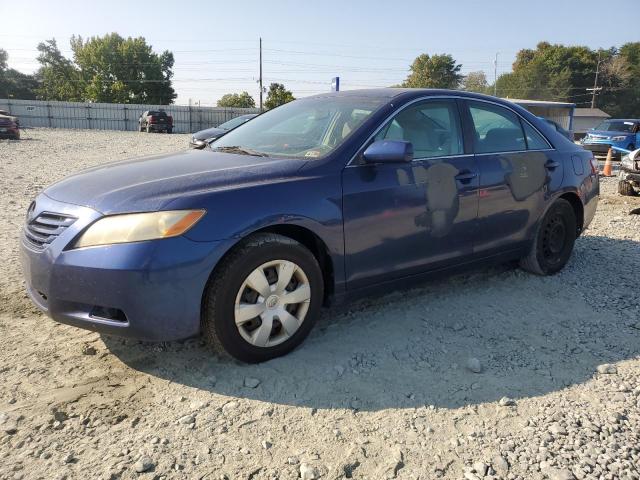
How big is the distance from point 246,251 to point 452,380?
53.6 inches

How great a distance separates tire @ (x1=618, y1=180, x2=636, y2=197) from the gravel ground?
6370 mm

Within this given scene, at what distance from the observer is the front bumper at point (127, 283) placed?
2.65 metres

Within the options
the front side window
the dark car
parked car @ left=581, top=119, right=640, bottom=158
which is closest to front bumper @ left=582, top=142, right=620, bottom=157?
parked car @ left=581, top=119, right=640, bottom=158

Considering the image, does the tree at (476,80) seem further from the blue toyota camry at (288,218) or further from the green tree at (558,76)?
the blue toyota camry at (288,218)

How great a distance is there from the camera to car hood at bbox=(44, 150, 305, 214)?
2.82 metres

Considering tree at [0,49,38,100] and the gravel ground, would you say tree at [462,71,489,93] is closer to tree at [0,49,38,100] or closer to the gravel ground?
tree at [0,49,38,100]

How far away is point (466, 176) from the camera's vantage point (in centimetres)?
390

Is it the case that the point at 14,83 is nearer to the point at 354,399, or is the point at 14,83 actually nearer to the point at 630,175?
the point at 630,175

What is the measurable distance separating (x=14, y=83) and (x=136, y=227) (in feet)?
296

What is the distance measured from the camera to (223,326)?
9.44 ft

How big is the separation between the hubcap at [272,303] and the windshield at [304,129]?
0.81 meters

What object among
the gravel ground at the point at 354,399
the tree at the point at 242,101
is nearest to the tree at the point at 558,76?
the tree at the point at 242,101

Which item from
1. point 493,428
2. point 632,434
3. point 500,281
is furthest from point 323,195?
point 500,281

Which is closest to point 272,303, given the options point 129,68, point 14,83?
point 129,68
